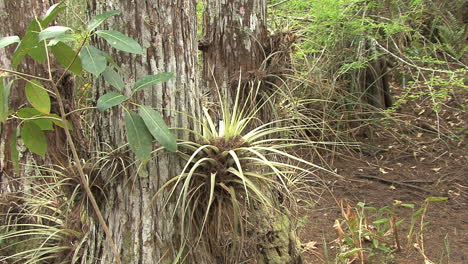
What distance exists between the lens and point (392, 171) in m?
5.84

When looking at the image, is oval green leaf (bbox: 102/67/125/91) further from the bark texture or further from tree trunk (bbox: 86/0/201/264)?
the bark texture

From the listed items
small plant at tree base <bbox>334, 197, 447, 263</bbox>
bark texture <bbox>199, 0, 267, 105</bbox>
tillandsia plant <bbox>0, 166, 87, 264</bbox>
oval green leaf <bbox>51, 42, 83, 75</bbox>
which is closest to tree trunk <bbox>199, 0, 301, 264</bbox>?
bark texture <bbox>199, 0, 267, 105</bbox>

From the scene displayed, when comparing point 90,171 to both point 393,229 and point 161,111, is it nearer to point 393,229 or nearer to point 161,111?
point 161,111

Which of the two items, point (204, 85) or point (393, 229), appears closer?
point (204, 85)

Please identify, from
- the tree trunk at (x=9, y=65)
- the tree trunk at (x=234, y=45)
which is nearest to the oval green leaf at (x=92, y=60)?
the tree trunk at (x=234, y=45)

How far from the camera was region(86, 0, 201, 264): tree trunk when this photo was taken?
6.74 ft

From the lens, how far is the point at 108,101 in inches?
69.8

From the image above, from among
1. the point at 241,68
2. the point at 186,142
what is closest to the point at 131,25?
the point at 186,142

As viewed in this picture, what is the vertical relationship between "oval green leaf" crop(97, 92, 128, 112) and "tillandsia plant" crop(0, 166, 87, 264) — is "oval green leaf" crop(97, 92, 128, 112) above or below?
above

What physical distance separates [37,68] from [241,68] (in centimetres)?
146

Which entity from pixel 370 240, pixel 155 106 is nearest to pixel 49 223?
pixel 155 106

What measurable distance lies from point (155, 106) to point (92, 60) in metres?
0.47

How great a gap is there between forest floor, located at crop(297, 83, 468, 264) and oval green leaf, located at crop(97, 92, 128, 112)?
1532 mm

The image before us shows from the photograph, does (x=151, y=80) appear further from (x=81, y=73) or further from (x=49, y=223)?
(x=49, y=223)
